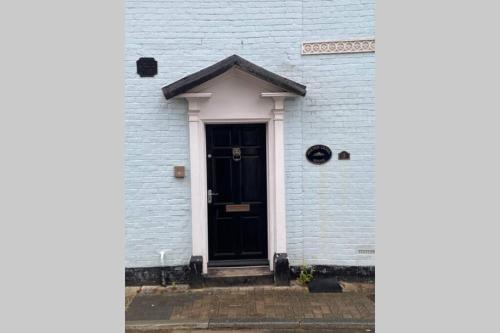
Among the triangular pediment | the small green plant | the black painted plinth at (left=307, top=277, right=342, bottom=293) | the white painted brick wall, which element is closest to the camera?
the triangular pediment

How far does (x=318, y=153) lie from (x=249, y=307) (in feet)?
7.95

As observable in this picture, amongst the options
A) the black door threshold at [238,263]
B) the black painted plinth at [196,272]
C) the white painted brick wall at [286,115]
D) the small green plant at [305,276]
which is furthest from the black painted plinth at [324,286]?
the black painted plinth at [196,272]

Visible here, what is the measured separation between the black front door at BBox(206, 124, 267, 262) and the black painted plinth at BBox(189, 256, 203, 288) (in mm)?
413

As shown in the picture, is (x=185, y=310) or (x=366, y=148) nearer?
(x=185, y=310)

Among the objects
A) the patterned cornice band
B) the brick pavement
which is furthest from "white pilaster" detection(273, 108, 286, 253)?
the patterned cornice band

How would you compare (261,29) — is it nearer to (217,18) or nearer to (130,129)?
(217,18)

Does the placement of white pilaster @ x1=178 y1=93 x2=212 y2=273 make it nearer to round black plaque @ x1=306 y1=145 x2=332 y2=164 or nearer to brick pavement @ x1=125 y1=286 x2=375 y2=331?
brick pavement @ x1=125 y1=286 x2=375 y2=331

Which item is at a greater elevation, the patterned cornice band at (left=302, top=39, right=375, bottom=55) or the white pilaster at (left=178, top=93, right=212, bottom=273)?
the patterned cornice band at (left=302, top=39, right=375, bottom=55)

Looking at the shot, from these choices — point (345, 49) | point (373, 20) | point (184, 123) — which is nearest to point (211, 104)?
point (184, 123)

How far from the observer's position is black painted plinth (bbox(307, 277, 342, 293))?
5809mm

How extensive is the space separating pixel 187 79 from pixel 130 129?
1.14m

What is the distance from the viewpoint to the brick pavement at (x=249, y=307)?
4.93m

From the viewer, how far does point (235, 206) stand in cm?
623

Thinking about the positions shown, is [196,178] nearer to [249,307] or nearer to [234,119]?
[234,119]
